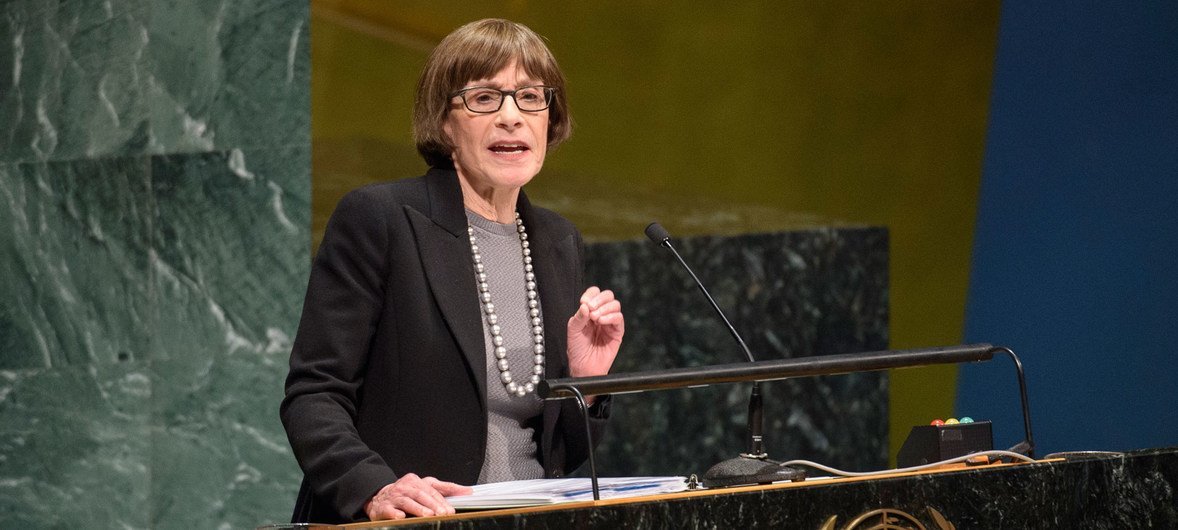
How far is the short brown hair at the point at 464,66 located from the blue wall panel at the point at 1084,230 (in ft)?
6.88

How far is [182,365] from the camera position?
4.07 meters

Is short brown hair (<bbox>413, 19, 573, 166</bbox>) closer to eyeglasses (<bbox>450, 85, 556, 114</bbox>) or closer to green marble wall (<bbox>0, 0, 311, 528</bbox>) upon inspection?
eyeglasses (<bbox>450, 85, 556, 114</bbox>)

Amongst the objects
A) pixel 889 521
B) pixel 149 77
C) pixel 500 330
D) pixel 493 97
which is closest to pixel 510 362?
pixel 500 330

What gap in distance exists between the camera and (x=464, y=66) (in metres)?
2.15

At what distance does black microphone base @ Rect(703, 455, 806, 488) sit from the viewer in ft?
5.29

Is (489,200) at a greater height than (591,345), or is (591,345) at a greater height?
(489,200)

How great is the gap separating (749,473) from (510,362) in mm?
596

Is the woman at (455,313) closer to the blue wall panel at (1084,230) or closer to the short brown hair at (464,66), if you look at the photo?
the short brown hair at (464,66)

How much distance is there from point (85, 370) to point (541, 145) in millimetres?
2432

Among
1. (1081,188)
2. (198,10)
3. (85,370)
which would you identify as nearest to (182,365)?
(85,370)

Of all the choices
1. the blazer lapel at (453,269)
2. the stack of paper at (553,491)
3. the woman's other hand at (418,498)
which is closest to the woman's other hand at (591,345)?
the blazer lapel at (453,269)

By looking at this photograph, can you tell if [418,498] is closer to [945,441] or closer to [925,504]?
[925,504]

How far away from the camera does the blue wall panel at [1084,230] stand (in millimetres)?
3689

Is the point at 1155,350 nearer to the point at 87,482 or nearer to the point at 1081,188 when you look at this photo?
the point at 1081,188
